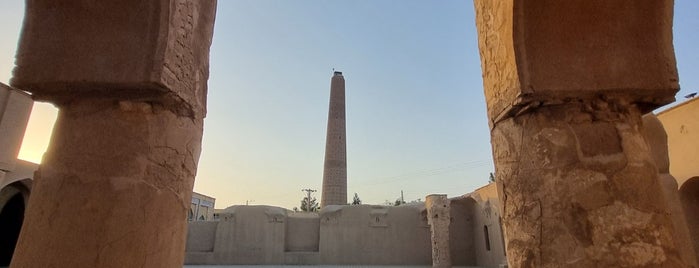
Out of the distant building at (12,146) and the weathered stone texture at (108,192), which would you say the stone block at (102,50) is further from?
the distant building at (12,146)

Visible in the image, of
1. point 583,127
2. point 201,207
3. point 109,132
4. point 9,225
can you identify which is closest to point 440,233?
point 583,127

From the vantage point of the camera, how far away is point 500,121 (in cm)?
271

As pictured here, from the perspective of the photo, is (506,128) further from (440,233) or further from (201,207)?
(201,207)

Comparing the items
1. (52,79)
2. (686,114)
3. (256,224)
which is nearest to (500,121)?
(52,79)

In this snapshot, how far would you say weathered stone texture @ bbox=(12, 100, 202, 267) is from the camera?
2092 millimetres

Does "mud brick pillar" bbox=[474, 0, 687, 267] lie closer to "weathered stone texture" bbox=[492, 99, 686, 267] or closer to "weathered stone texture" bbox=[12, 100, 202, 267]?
"weathered stone texture" bbox=[492, 99, 686, 267]

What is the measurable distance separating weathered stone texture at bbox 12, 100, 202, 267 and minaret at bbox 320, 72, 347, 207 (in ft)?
78.1

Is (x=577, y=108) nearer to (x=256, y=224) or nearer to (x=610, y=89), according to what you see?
(x=610, y=89)

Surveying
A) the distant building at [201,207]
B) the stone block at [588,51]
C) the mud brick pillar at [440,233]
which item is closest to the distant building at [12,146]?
the stone block at [588,51]

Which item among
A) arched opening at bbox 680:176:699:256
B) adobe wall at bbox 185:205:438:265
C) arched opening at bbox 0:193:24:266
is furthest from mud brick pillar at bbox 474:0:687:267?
arched opening at bbox 0:193:24:266

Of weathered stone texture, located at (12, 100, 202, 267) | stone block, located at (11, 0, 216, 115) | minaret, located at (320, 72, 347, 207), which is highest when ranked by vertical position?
minaret, located at (320, 72, 347, 207)

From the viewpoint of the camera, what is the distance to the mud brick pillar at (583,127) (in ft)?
7.09

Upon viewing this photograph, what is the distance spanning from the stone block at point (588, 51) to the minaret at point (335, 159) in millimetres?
24022

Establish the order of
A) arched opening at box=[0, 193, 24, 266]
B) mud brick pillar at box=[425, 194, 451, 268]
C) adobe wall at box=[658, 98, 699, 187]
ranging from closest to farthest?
adobe wall at box=[658, 98, 699, 187] < arched opening at box=[0, 193, 24, 266] < mud brick pillar at box=[425, 194, 451, 268]
